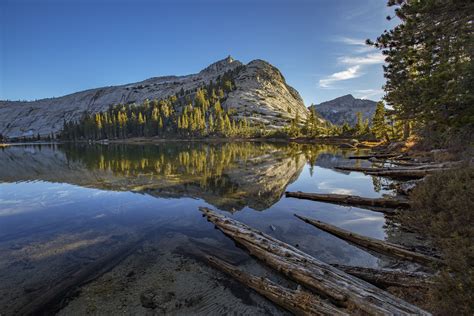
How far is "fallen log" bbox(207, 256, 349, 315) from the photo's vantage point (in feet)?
19.7

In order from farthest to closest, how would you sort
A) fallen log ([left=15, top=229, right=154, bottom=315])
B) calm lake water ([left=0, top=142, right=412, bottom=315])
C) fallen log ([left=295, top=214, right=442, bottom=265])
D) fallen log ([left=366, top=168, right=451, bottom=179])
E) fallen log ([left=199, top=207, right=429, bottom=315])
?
fallen log ([left=366, top=168, right=451, bottom=179])
fallen log ([left=295, top=214, right=442, bottom=265])
calm lake water ([left=0, top=142, right=412, bottom=315])
fallen log ([left=15, top=229, right=154, bottom=315])
fallen log ([left=199, top=207, right=429, bottom=315])

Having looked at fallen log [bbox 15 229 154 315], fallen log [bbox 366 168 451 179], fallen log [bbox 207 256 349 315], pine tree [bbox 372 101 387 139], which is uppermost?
pine tree [bbox 372 101 387 139]

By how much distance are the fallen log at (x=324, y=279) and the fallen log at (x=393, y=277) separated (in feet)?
2.90

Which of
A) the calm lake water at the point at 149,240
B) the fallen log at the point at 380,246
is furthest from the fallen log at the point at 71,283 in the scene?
the fallen log at the point at 380,246

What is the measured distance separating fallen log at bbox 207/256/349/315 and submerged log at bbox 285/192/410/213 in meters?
11.3

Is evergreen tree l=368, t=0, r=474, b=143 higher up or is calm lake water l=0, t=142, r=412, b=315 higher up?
evergreen tree l=368, t=0, r=474, b=143

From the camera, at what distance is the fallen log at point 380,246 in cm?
808

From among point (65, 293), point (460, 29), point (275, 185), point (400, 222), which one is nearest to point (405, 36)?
point (460, 29)

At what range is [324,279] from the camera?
6871 mm

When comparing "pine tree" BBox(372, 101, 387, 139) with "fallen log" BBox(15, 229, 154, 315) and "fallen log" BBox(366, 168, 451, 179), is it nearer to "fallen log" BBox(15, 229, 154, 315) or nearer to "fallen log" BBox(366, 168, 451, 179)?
"fallen log" BBox(366, 168, 451, 179)

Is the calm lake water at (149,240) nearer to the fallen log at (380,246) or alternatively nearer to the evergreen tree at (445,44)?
the fallen log at (380,246)

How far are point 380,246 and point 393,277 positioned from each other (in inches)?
113

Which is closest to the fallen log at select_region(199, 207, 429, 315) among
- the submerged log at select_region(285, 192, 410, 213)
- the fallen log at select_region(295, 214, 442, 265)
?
the fallen log at select_region(295, 214, 442, 265)

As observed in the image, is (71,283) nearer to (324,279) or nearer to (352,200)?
(324,279)
